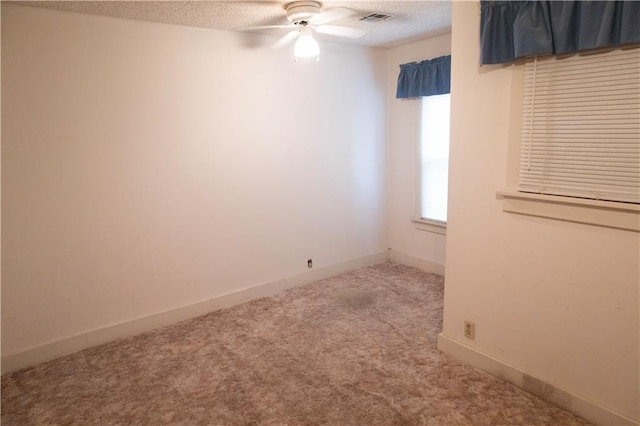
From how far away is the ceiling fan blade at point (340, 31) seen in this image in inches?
119

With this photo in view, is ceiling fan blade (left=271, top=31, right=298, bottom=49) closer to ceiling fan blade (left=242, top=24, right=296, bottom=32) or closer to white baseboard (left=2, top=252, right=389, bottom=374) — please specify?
ceiling fan blade (left=242, top=24, right=296, bottom=32)

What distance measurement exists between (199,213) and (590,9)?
282 centimetres

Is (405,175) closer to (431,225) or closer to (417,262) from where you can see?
(431,225)

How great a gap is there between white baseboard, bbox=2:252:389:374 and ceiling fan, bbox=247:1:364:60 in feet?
6.78

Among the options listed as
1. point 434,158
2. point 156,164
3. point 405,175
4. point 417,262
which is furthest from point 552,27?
point 417,262

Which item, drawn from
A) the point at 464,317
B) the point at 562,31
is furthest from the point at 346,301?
the point at 562,31

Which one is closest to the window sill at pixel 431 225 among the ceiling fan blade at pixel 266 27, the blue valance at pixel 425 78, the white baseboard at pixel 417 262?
the white baseboard at pixel 417 262

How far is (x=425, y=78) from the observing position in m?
3.92

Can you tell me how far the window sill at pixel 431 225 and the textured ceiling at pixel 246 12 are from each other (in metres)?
1.83

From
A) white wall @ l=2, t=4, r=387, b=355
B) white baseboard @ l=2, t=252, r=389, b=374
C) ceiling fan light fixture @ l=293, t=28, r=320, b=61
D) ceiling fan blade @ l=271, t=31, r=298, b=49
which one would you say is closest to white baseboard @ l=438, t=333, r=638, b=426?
white baseboard @ l=2, t=252, r=389, b=374

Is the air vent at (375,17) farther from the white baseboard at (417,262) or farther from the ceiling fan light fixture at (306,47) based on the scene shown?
the white baseboard at (417,262)

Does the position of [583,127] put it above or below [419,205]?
above

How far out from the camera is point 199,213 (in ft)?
11.0

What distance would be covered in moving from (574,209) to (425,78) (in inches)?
90.6
